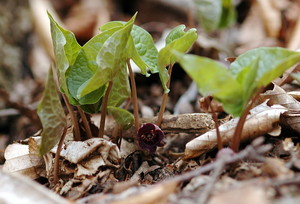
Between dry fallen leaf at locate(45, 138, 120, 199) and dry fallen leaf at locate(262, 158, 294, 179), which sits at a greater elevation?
dry fallen leaf at locate(262, 158, 294, 179)

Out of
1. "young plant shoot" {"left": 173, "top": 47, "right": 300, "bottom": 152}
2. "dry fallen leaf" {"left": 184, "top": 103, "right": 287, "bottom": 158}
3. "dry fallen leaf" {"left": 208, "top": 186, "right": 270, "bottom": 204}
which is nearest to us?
"dry fallen leaf" {"left": 208, "top": 186, "right": 270, "bottom": 204}

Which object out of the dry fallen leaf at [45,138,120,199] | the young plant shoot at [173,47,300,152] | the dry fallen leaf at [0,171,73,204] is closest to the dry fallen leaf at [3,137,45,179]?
the dry fallen leaf at [45,138,120,199]

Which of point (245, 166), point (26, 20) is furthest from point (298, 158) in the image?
point (26, 20)

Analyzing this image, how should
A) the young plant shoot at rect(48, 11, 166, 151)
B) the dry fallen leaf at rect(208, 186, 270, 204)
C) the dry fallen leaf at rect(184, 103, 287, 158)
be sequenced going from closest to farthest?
1. the dry fallen leaf at rect(208, 186, 270, 204)
2. the young plant shoot at rect(48, 11, 166, 151)
3. the dry fallen leaf at rect(184, 103, 287, 158)

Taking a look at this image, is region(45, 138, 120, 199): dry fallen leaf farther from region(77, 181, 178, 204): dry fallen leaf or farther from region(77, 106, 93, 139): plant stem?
region(77, 181, 178, 204): dry fallen leaf

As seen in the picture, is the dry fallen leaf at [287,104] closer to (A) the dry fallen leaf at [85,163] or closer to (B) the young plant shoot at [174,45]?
(B) the young plant shoot at [174,45]

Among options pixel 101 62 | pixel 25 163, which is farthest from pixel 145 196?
pixel 25 163

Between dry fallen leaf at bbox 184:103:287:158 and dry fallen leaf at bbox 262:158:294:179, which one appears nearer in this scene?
dry fallen leaf at bbox 262:158:294:179

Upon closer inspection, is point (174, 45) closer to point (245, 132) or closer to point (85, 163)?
point (245, 132)

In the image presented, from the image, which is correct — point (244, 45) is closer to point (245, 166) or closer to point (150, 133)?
point (150, 133)
